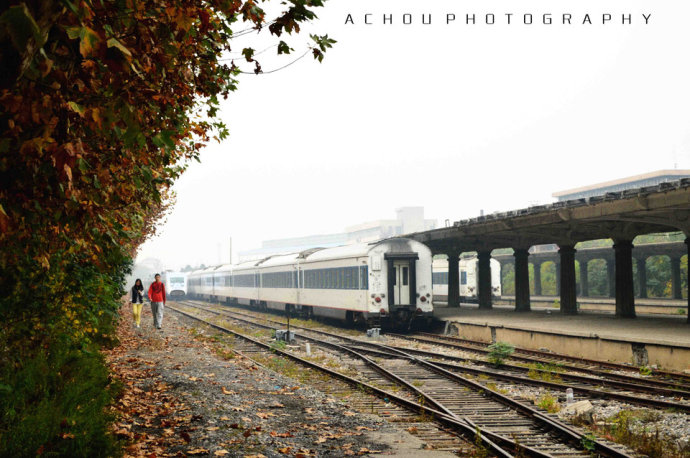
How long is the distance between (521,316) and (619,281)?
4.20 metres

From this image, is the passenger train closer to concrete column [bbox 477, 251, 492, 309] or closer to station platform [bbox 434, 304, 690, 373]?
station platform [bbox 434, 304, 690, 373]

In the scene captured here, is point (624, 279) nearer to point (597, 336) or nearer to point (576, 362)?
point (597, 336)

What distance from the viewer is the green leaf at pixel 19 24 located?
2.61 meters

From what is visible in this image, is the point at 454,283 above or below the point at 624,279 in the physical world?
below

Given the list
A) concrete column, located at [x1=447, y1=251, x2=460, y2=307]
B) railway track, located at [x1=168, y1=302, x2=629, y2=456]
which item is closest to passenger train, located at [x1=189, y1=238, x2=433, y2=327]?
railway track, located at [x1=168, y1=302, x2=629, y2=456]

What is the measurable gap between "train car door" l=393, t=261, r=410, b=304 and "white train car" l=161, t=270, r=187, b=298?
41340 millimetres

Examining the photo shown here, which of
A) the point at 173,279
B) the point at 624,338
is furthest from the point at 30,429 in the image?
the point at 173,279

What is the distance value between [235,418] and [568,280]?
73.7 feet

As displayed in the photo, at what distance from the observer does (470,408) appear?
10.6 m

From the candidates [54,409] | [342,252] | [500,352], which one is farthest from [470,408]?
[342,252]

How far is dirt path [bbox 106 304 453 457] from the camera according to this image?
739 centimetres

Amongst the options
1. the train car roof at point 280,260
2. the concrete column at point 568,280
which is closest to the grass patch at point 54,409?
the concrete column at point 568,280

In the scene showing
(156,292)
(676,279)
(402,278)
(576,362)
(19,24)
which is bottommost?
(576,362)

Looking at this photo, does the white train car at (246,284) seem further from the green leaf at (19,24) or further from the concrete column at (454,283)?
the green leaf at (19,24)
